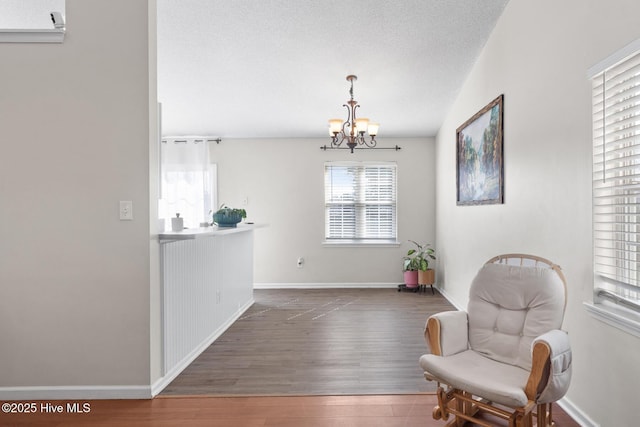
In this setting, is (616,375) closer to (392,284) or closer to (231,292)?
(231,292)

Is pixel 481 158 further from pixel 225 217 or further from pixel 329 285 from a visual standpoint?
pixel 329 285

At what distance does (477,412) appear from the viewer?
2146mm

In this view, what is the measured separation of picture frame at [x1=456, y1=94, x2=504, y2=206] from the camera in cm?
327

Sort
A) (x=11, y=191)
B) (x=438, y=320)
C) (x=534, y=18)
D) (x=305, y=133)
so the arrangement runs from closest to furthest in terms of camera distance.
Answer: (x=438, y=320) < (x=11, y=191) < (x=534, y=18) < (x=305, y=133)

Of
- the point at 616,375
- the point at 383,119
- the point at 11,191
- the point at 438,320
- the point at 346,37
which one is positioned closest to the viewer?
the point at 616,375

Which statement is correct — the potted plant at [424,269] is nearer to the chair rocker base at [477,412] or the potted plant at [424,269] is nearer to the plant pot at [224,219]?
Result: the plant pot at [224,219]

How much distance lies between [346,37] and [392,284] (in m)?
3.81

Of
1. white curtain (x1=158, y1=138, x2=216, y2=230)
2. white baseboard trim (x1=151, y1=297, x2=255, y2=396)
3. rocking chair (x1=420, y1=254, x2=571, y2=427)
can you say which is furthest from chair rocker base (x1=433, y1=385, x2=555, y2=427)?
white curtain (x1=158, y1=138, x2=216, y2=230)

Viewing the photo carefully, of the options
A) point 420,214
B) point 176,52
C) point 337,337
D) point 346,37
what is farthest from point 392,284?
point 176,52

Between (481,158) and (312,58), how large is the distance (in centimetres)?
201

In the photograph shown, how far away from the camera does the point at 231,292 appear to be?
4047mm

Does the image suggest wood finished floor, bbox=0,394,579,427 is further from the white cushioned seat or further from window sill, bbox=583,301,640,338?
window sill, bbox=583,301,640,338

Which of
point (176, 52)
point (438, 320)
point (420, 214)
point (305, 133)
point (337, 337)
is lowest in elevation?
point (337, 337)

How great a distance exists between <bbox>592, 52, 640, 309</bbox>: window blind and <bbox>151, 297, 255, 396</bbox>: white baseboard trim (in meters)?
2.75
